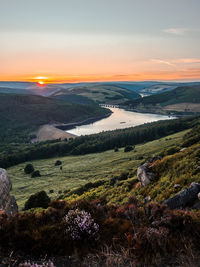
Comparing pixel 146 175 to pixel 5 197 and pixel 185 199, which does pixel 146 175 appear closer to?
pixel 185 199

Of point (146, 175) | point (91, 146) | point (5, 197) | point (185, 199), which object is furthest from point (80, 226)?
point (91, 146)

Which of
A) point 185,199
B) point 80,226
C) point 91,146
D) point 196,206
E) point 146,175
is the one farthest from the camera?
point 91,146

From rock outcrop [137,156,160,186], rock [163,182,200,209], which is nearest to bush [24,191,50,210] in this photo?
rock outcrop [137,156,160,186]

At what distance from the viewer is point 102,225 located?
25.7ft

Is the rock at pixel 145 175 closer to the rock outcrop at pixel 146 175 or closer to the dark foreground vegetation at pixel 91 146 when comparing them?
the rock outcrop at pixel 146 175

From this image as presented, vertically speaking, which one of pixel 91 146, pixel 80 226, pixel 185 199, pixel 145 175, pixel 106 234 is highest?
pixel 80 226

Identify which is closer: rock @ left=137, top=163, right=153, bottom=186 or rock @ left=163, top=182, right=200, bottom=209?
rock @ left=163, top=182, right=200, bottom=209

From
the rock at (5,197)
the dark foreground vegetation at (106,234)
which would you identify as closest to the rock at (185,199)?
the dark foreground vegetation at (106,234)

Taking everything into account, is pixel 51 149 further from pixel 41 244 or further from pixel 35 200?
pixel 41 244

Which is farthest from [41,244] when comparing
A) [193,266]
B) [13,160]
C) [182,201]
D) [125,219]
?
[13,160]

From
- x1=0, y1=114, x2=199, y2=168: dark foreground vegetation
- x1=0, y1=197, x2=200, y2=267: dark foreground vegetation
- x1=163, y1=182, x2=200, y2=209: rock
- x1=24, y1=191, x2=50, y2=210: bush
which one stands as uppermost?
x1=0, y1=197, x2=200, y2=267: dark foreground vegetation

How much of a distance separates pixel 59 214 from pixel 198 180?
10590mm

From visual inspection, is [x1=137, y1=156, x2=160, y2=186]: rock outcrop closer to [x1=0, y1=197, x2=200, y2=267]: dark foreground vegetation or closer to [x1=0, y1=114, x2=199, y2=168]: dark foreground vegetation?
[x1=0, y1=197, x2=200, y2=267]: dark foreground vegetation

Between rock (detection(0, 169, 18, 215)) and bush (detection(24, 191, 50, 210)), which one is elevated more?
rock (detection(0, 169, 18, 215))
